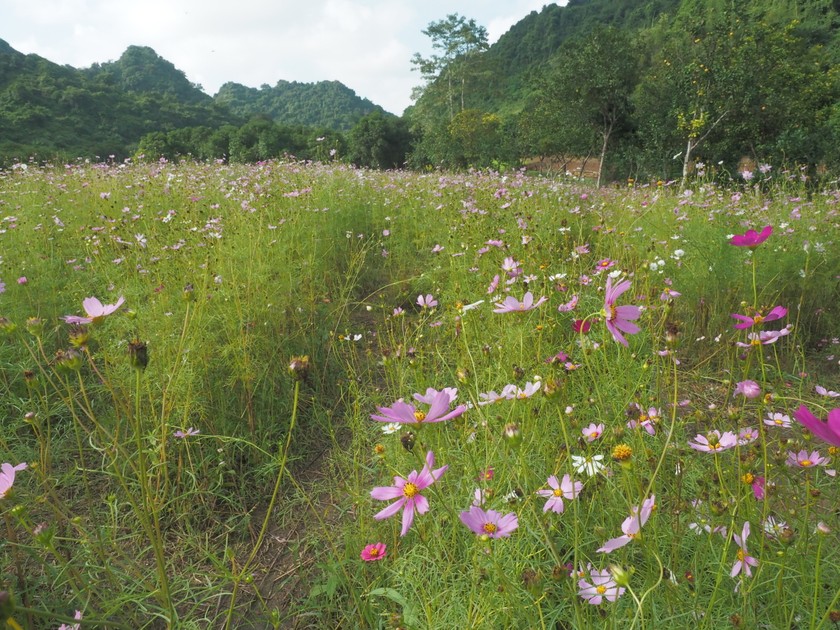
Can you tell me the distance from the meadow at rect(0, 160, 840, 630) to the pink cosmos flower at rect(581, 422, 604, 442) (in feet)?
0.13

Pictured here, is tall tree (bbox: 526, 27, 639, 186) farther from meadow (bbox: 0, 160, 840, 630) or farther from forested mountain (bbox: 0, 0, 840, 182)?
meadow (bbox: 0, 160, 840, 630)

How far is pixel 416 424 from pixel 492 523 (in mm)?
206

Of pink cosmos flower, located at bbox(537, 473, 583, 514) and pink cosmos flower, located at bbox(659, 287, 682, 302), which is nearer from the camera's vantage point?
pink cosmos flower, located at bbox(537, 473, 583, 514)

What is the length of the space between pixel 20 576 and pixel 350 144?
94.6 feet

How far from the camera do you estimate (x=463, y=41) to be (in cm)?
2783

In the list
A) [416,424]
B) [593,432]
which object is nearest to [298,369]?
[416,424]

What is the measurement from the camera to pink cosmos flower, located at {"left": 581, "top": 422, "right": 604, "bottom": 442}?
1007 mm

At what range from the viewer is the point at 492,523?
689 mm

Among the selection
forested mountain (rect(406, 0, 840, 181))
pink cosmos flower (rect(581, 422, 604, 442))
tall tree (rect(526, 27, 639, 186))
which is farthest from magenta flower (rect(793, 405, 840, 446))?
tall tree (rect(526, 27, 639, 186))

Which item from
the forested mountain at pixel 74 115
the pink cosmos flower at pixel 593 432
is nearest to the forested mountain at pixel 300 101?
the forested mountain at pixel 74 115

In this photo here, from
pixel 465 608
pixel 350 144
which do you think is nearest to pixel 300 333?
pixel 465 608

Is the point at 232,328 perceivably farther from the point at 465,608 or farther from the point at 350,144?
the point at 350,144

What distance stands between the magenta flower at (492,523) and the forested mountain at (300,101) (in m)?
49.8

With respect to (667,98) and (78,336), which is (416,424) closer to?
(78,336)
